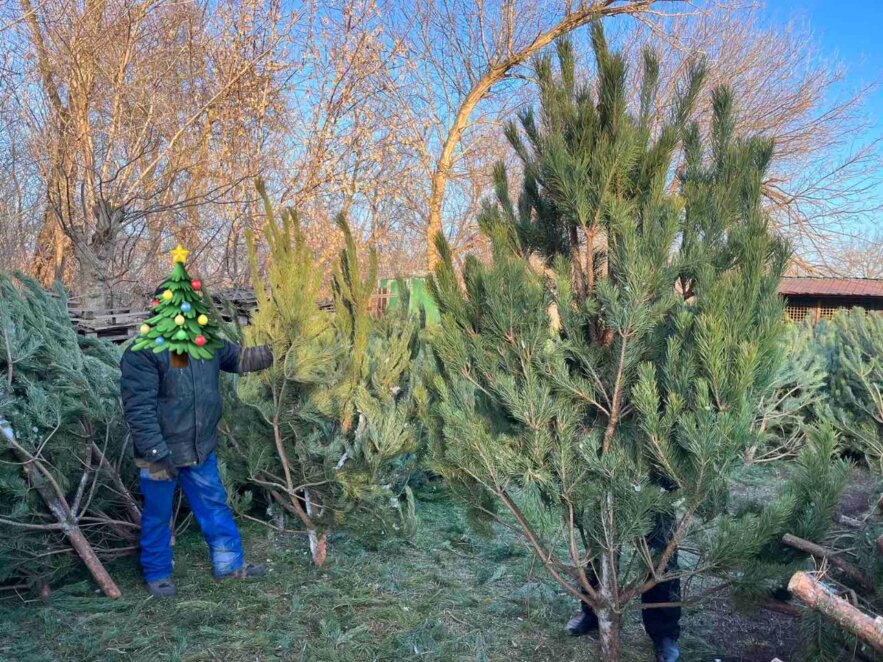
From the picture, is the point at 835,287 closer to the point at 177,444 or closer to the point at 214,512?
the point at 214,512

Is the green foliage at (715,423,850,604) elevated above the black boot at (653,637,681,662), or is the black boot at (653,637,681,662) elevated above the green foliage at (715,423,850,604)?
the green foliage at (715,423,850,604)

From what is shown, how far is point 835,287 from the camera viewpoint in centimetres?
1612

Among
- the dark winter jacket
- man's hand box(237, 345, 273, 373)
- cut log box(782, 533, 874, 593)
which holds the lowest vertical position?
cut log box(782, 533, 874, 593)

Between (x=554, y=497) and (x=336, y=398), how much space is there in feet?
6.31

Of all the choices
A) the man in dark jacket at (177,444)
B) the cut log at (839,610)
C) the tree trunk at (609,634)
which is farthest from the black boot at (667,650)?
the man in dark jacket at (177,444)

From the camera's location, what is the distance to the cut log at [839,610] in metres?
2.05

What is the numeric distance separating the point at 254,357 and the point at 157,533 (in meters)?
1.19

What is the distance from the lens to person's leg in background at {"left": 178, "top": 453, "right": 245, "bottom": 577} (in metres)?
4.01

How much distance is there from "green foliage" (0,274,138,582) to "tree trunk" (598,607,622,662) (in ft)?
9.74

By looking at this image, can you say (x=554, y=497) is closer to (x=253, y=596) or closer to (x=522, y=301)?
(x=522, y=301)

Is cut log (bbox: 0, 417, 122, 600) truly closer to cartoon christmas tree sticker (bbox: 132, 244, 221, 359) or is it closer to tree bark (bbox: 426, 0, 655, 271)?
cartoon christmas tree sticker (bbox: 132, 244, 221, 359)

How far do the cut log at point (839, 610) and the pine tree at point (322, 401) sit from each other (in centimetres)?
258

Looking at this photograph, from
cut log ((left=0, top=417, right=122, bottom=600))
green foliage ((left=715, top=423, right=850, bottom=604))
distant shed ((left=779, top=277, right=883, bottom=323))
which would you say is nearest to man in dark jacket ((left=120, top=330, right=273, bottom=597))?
cut log ((left=0, top=417, right=122, bottom=600))

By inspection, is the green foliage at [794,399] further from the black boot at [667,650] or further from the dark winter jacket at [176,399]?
the dark winter jacket at [176,399]
